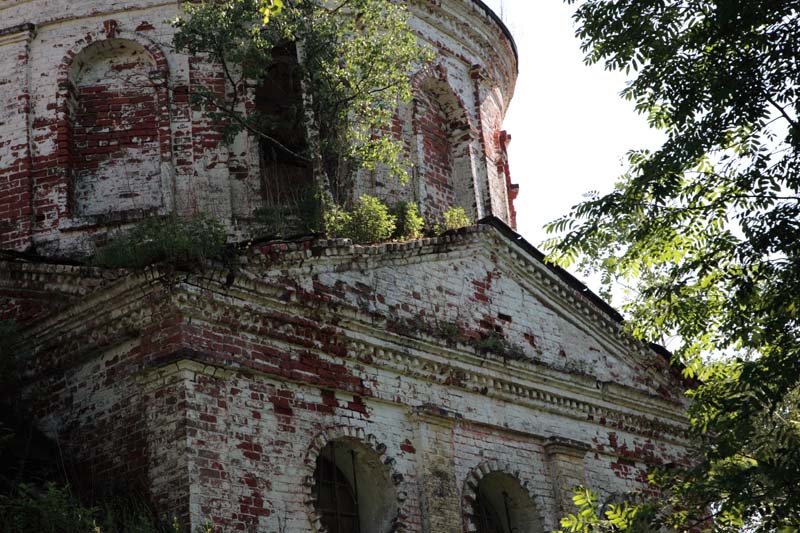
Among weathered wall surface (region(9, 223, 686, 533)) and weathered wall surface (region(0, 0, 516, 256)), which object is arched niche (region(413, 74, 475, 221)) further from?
weathered wall surface (region(9, 223, 686, 533))

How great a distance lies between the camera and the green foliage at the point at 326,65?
1434 centimetres

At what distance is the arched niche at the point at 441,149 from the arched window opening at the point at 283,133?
6.05 ft

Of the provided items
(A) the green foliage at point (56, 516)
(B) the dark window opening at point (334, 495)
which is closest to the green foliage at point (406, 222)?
(B) the dark window opening at point (334, 495)

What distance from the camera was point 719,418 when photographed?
30.6ft

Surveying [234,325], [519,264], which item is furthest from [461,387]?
[234,325]

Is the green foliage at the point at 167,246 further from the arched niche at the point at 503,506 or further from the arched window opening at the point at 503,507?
the arched window opening at the point at 503,507

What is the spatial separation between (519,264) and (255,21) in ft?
15.8

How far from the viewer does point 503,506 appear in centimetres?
1362

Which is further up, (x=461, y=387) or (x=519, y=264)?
(x=519, y=264)

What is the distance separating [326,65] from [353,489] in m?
5.33

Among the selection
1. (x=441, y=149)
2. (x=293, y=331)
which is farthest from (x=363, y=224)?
(x=441, y=149)

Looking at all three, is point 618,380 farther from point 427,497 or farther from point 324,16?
point 324,16

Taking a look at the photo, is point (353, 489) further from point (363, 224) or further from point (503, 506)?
point (363, 224)

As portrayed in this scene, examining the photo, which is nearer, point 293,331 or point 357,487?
point 293,331
